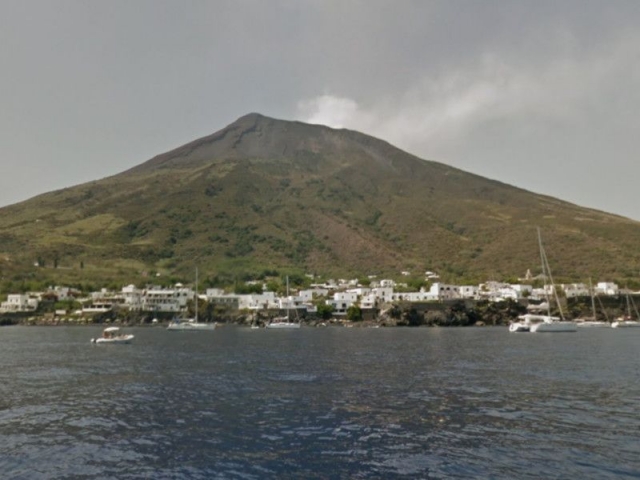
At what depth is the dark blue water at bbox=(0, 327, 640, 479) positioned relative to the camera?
57.3 feet

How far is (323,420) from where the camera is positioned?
23.7 m

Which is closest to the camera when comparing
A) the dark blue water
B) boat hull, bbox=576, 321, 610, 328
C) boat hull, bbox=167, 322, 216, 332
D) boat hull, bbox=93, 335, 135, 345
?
the dark blue water

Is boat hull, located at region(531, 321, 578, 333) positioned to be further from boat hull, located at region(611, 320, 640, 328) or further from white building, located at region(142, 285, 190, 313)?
white building, located at region(142, 285, 190, 313)

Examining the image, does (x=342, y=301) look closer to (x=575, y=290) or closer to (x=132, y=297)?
(x=132, y=297)

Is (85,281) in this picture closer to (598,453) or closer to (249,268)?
(249,268)

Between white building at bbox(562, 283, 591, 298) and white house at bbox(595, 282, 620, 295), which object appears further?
white house at bbox(595, 282, 620, 295)

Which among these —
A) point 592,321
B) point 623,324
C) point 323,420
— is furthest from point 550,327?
point 323,420

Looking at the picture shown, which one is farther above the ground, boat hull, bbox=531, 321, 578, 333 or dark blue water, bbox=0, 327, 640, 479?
dark blue water, bbox=0, 327, 640, 479

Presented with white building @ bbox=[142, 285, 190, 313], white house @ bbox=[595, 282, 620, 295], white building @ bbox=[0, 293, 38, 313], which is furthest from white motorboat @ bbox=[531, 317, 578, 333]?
white building @ bbox=[0, 293, 38, 313]

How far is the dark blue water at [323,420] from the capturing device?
17.5 m

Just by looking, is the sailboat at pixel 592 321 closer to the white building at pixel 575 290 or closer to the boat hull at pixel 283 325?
the white building at pixel 575 290

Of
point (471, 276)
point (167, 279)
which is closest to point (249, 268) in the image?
point (167, 279)

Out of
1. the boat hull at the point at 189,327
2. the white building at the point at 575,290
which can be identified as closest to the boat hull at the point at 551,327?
the white building at the point at 575,290

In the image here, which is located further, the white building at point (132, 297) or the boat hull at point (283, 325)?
the white building at point (132, 297)
